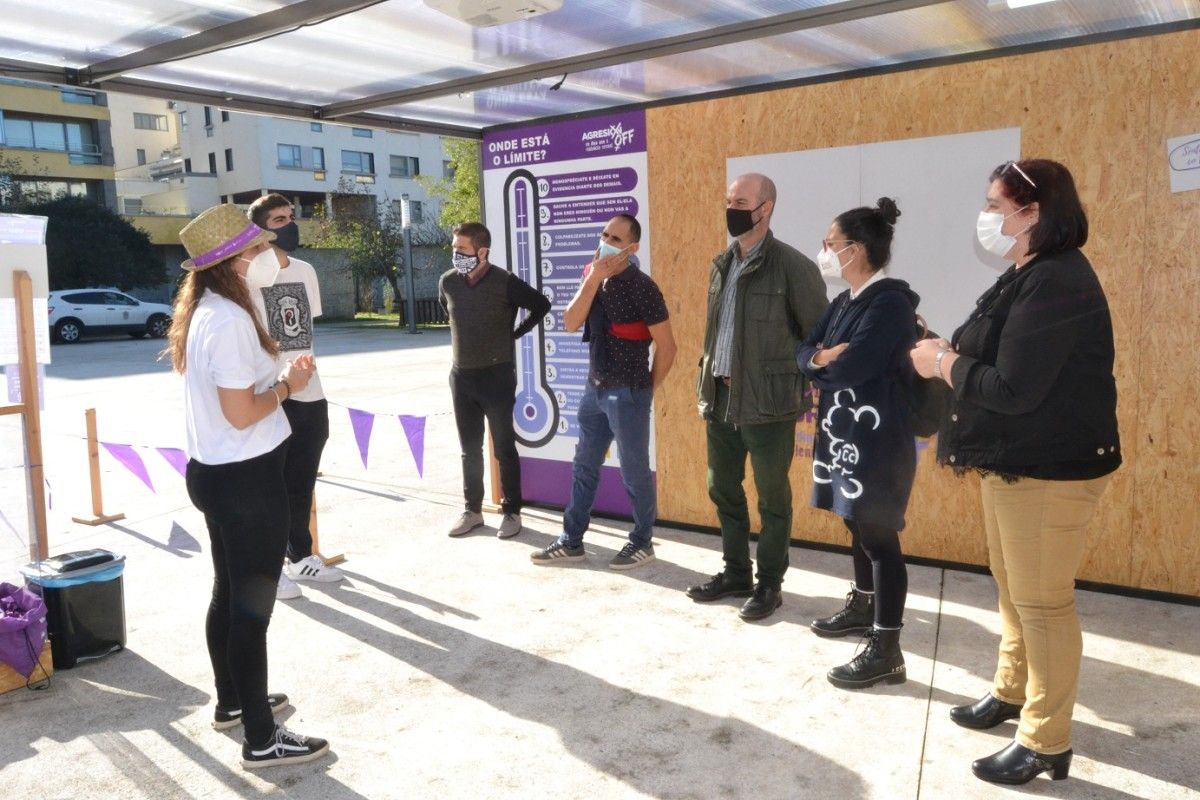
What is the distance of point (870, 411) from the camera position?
3531mm

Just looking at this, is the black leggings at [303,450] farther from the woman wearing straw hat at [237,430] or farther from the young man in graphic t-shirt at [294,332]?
the woman wearing straw hat at [237,430]

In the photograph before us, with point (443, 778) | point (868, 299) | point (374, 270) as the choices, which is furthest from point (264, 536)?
point (374, 270)

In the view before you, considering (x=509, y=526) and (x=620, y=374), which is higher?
(x=620, y=374)

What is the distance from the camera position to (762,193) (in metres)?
4.24

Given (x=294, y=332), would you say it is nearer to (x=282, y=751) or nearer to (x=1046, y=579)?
(x=282, y=751)

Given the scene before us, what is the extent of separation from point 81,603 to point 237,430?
188cm

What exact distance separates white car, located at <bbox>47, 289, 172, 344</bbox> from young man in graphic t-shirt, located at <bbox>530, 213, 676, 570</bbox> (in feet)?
75.2

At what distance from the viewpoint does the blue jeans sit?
16.7 feet

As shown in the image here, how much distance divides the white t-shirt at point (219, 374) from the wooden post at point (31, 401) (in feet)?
6.42

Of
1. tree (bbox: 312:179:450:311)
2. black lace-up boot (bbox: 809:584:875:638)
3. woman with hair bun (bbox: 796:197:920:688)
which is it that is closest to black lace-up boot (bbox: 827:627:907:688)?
woman with hair bun (bbox: 796:197:920:688)

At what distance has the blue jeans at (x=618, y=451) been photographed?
16.7ft

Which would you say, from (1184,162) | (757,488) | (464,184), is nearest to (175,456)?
(757,488)

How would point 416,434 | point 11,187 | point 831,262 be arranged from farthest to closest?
point 11,187, point 416,434, point 831,262

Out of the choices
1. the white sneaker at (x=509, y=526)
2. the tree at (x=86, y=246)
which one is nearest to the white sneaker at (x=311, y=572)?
the white sneaker at (x=509, y=526)
